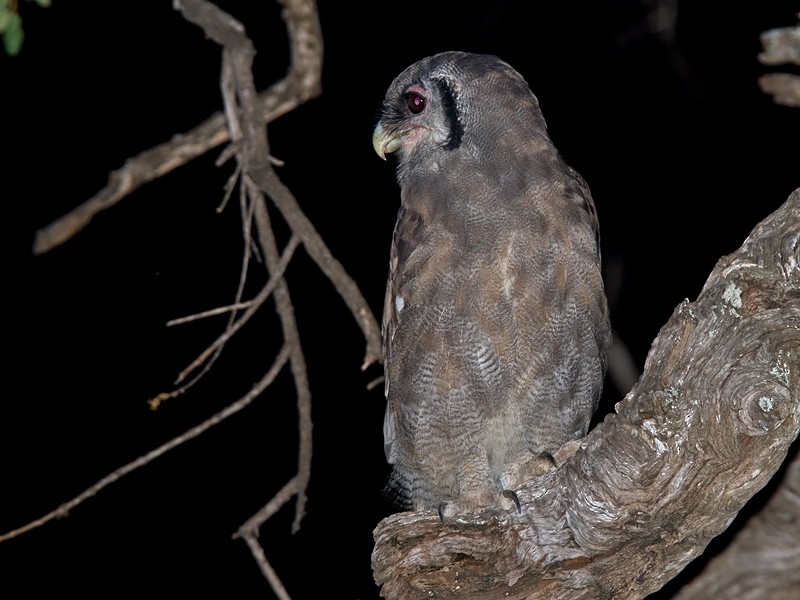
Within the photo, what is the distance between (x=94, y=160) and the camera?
5.12m

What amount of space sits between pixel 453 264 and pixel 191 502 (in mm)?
3166

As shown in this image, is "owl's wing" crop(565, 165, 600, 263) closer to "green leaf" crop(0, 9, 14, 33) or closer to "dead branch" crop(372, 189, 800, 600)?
"dead branch" crop(372, 189, 800, 600)

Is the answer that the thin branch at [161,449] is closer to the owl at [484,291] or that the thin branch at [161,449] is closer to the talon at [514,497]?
the owl at [484,291]

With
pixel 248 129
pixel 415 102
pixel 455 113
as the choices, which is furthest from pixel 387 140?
pixel 248 129

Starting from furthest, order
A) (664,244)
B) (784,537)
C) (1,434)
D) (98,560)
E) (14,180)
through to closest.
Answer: (664,244), (98,560), (1,434), (14,180), (784,537)

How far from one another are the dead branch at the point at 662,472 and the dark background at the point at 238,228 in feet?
9.74

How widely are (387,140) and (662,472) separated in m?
1.87

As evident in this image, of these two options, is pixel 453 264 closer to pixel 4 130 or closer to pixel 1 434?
pixel 4 130

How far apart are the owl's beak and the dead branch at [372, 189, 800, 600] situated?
5.01 feet

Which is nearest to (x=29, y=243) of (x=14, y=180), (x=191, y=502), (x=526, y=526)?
(x=14, y=180)

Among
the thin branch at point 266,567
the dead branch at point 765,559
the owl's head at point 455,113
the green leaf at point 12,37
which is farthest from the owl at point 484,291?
the green leaf at point 12,37

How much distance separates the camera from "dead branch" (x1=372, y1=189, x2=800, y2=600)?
2398 millimetres

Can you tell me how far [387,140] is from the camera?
3916 mm

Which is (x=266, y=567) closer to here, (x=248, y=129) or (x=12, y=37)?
(x=248, y=129)
